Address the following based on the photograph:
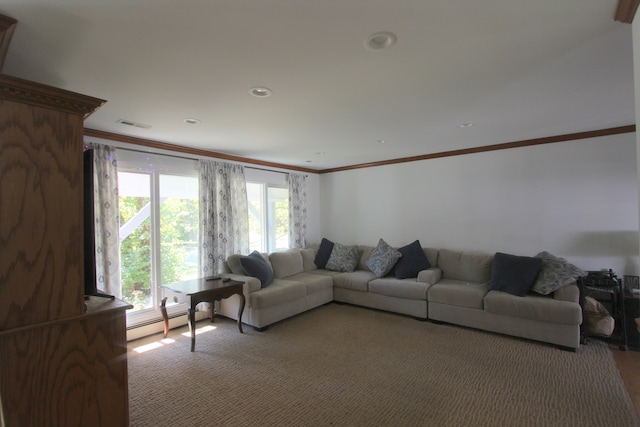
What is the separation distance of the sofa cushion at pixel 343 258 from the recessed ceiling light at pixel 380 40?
13.1 feet

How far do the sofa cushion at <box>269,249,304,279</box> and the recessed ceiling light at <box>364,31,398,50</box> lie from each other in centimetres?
372

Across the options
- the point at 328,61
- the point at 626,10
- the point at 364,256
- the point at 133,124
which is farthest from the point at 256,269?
the point at 626,10

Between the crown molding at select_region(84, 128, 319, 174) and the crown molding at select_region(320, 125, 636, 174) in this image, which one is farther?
the crown molding at select_region(320, 125, 636, 174)

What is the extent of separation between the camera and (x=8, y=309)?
4.48 ft

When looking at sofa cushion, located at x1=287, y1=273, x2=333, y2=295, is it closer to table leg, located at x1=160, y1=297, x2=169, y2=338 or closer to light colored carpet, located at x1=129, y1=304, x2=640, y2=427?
light colored carpet, located at x1=129, y1=304, x2=640, y2=427

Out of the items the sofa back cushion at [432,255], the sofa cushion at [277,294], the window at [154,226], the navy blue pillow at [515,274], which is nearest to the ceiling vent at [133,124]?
the window at [154,226]

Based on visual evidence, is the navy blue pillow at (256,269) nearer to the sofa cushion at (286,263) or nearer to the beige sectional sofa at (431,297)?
the beige sectional sofa at (431,297)

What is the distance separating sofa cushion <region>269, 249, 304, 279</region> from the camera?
4840 millimetres

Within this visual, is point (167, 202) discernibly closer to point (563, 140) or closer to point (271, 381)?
point (271, 381)

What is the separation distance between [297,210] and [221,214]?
172 centimetres

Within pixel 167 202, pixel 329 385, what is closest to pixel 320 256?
pixel 167 202

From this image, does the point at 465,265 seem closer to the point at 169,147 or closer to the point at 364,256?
the point at 364,256

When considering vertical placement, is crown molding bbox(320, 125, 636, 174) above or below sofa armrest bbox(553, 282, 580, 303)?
above

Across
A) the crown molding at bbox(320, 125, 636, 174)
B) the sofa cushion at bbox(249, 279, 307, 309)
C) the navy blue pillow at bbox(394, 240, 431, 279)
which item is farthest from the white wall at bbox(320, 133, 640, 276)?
the sofa cushion at bbox(249, 279, 307, 309)
